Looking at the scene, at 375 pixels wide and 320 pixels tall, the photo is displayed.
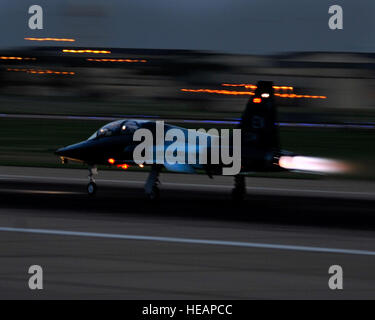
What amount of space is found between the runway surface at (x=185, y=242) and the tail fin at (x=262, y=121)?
2004mm

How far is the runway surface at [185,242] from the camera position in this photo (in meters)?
12.5

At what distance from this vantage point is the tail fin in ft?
71.2

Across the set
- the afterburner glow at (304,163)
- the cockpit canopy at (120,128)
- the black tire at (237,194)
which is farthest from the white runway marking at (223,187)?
the cockpit canopy at (120,128)

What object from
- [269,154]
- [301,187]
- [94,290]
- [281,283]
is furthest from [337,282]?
[301,187]

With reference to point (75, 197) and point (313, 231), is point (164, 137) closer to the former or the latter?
point (75, 197)

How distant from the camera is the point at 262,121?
71.3ft

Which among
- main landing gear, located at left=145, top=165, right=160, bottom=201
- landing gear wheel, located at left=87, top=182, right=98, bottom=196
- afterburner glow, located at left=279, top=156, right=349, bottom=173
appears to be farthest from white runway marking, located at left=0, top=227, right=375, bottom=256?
landing gear wheel, located at left=87, top=182, right=98, bottom=196

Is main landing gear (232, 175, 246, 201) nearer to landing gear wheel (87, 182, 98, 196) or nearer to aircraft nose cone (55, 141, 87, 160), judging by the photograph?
landing gear wheel (87, 182, 98, 196)

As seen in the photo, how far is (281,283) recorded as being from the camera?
1278cm

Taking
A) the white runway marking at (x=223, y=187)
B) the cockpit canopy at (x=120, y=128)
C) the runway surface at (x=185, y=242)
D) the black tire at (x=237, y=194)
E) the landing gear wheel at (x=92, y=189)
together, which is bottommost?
the runway surface at (x=185, y=242)

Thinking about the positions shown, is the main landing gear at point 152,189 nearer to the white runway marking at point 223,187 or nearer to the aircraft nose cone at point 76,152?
the aircraft nose cone at point 76,152

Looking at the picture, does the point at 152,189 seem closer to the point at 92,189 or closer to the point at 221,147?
the point at 92,189

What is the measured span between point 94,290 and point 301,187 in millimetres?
16585

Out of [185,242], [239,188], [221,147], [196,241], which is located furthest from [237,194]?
[185,242]
